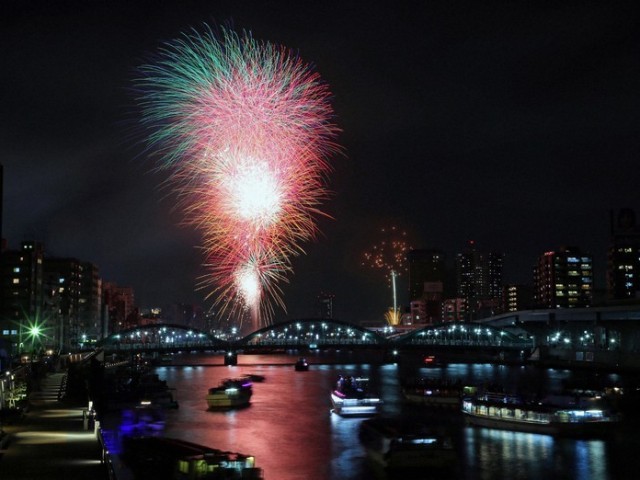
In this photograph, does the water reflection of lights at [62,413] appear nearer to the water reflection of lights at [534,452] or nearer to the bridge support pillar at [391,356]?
the water reflection of lights at [534,452]

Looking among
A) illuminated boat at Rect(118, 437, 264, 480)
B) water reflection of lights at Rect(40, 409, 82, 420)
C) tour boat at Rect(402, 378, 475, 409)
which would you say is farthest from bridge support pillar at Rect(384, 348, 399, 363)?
illuminated boat at Rect(118, 437, 264, 480)

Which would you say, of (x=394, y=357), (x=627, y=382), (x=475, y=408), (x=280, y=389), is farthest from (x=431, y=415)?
(x=394, y=357)

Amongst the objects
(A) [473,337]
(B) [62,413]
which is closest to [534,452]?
(B) [62,413]

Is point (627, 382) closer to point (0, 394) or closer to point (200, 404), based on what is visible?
point (200, 404)

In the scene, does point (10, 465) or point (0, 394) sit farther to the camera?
point (0, 394)

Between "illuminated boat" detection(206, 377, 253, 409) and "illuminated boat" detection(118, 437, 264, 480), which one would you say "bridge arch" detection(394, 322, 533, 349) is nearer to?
"illuminated boat" detection(206, 377, 253, 409)

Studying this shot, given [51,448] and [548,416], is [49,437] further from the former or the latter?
[548,416]
